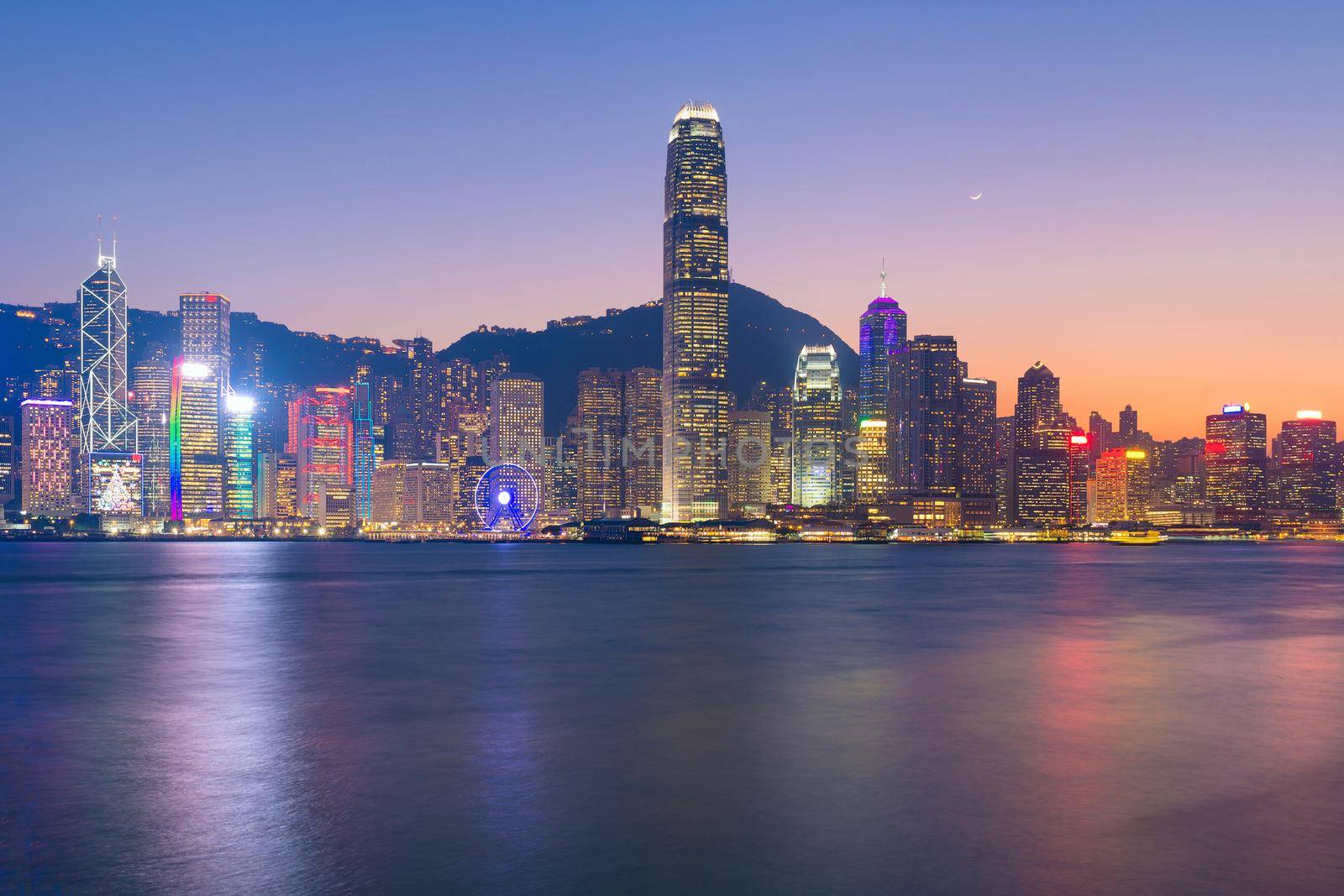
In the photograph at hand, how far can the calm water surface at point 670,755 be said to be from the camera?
18734 millimetres

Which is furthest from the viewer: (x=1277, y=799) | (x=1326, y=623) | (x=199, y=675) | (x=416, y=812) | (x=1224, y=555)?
(x=1224, y=555)

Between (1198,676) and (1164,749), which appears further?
(1198,676)

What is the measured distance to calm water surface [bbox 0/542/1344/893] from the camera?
61.5ft

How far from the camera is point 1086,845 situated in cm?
1978

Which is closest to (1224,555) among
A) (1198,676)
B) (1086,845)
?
(1198,676)

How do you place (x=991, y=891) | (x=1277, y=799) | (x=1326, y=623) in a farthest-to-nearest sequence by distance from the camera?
(x=1326, y=623) < (x=1277, y=799) < (x=991, y=891)

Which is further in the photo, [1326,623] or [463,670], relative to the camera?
[1326,623]

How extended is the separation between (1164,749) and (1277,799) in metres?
4.97

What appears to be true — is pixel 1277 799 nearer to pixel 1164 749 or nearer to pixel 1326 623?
pixel 1164 749

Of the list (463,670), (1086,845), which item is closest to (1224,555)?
(463,670)

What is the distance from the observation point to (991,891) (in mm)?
17328

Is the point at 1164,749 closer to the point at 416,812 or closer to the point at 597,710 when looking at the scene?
the point at 597,710

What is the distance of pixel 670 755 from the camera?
27969 millimetres

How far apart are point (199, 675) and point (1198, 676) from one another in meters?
39.6
